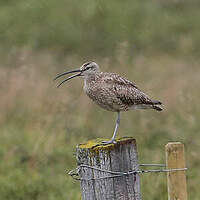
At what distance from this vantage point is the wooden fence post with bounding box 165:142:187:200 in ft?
12.4

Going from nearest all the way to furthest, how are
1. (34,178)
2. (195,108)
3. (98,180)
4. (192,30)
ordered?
(98,180) < (34,178) < (195,108) < (192,30)

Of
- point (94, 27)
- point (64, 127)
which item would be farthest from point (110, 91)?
point (94, 27)

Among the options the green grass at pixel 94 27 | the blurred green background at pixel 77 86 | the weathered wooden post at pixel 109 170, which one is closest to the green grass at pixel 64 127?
the blurred green background at pixel 77 86

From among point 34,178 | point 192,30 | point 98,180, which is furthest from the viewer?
point 192,30

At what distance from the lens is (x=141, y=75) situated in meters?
10.5

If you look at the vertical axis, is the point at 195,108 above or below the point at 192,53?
below

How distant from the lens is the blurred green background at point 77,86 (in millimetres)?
7309

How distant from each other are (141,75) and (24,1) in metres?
6.60

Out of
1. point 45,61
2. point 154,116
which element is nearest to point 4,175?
point 154,116

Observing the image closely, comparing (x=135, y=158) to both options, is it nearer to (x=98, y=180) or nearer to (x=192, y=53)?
(x=98, y=180)

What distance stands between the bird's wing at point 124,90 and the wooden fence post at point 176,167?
99 centimetres

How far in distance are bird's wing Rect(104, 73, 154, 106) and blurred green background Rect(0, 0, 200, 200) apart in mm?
1864

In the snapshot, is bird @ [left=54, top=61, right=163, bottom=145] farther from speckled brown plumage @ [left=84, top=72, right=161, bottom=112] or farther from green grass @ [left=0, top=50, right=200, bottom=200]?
green grass @ [left=0, top=50, right=200, bottom=200]

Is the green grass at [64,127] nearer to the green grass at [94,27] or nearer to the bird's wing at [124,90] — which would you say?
the bird's wing at [124,90]
